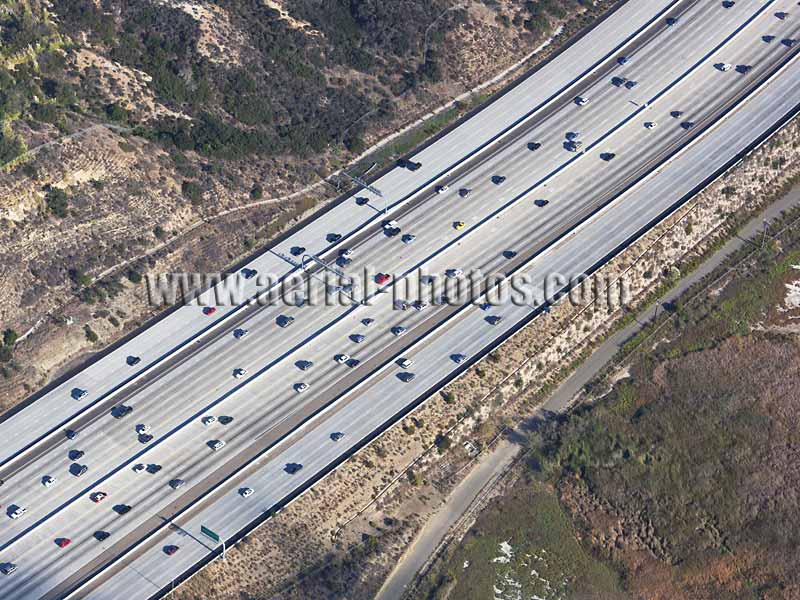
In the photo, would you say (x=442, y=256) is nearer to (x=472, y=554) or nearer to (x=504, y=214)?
(x=504, y=214)

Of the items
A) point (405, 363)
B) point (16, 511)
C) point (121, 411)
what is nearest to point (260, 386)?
point (121, 411)

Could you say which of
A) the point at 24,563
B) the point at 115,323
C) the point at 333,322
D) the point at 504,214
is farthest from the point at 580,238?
the point at 24,563

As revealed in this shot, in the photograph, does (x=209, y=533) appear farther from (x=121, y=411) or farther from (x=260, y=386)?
(x=260, y=386)

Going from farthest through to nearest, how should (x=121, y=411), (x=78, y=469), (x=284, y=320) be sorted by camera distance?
(x=284, y=320) < (x=121, y=411) < (x=78, y=469)

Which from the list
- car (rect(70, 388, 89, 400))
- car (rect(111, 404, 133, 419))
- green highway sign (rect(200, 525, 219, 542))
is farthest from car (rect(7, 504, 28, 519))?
green highway sign (rect(200, 525, 219, 542))

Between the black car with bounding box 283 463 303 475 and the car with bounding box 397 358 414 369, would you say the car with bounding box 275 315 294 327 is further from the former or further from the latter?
the black car with bounding box 283 463 303 475

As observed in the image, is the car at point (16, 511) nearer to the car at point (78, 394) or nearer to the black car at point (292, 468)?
the car at point (78, 394)
